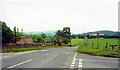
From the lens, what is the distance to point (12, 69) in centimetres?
848

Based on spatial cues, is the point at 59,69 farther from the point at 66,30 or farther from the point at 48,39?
the point at 66,30

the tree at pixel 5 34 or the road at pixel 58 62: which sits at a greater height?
the tree at pixel 5 34

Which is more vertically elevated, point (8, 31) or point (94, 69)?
point (8, 31)

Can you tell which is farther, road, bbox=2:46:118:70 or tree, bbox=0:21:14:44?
tree, bbox=0:21:14:44

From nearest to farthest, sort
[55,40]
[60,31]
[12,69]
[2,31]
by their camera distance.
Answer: [12,69] → [2,31] → [55,40] → [60,31]

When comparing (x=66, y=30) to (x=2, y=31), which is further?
(x=66, y=30)

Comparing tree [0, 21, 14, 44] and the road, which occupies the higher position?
tree [0, 21, 14, 44]

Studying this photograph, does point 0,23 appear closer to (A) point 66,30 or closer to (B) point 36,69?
(B) point 36,69

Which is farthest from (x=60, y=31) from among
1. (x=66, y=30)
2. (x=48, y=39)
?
(x=48, y=39)

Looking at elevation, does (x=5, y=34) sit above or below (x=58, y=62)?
above

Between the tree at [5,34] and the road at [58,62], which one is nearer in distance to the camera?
the road at [58,62]

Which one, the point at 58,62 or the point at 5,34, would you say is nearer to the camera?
the point at 58,62

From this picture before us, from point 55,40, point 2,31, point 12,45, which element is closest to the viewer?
point 12,45

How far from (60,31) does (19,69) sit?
418 feet
